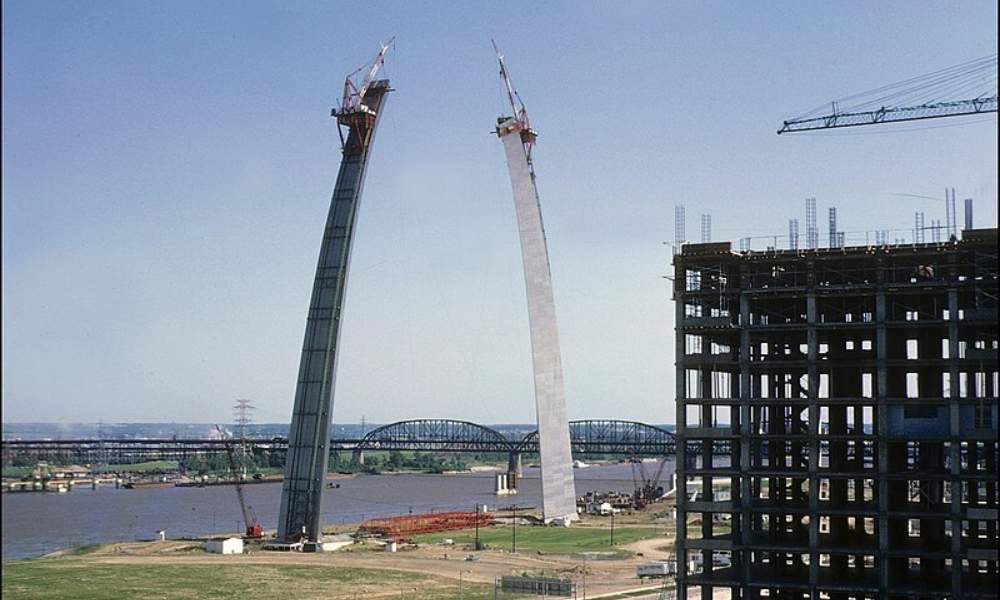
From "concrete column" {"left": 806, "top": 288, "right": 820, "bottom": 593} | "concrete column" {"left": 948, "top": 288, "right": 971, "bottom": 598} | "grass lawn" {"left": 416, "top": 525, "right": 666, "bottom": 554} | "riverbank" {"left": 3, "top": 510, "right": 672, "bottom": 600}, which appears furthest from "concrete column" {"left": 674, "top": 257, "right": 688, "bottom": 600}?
"grass lawn" {"left": 416, "top": 525, "right": 666, "bottom": 554}

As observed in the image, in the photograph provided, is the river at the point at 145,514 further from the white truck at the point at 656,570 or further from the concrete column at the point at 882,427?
the concrete column at the point at 882,427

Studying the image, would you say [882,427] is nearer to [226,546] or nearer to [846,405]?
[846,405]

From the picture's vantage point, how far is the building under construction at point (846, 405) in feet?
185

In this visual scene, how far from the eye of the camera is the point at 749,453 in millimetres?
59594

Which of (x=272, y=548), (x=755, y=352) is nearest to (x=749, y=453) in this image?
(x=755, y=352)

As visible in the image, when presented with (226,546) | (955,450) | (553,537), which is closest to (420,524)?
(553,537)

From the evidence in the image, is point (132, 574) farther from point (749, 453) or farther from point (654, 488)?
point (654, 488)

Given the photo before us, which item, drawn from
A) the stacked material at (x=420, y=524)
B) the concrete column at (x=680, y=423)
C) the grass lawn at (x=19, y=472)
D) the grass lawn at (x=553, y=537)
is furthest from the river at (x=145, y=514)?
the grass lawn at (x=19, y=472)

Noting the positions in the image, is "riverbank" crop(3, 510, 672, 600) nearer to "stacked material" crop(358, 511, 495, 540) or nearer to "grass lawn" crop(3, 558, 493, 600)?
"grass lawn" crop(3, 558, 493, 600)

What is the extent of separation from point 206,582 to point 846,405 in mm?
46684

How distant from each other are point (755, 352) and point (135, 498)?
456ft

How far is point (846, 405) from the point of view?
5884 centimetres

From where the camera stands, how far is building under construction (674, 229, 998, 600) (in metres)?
56.4

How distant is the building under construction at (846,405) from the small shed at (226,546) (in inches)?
2115
